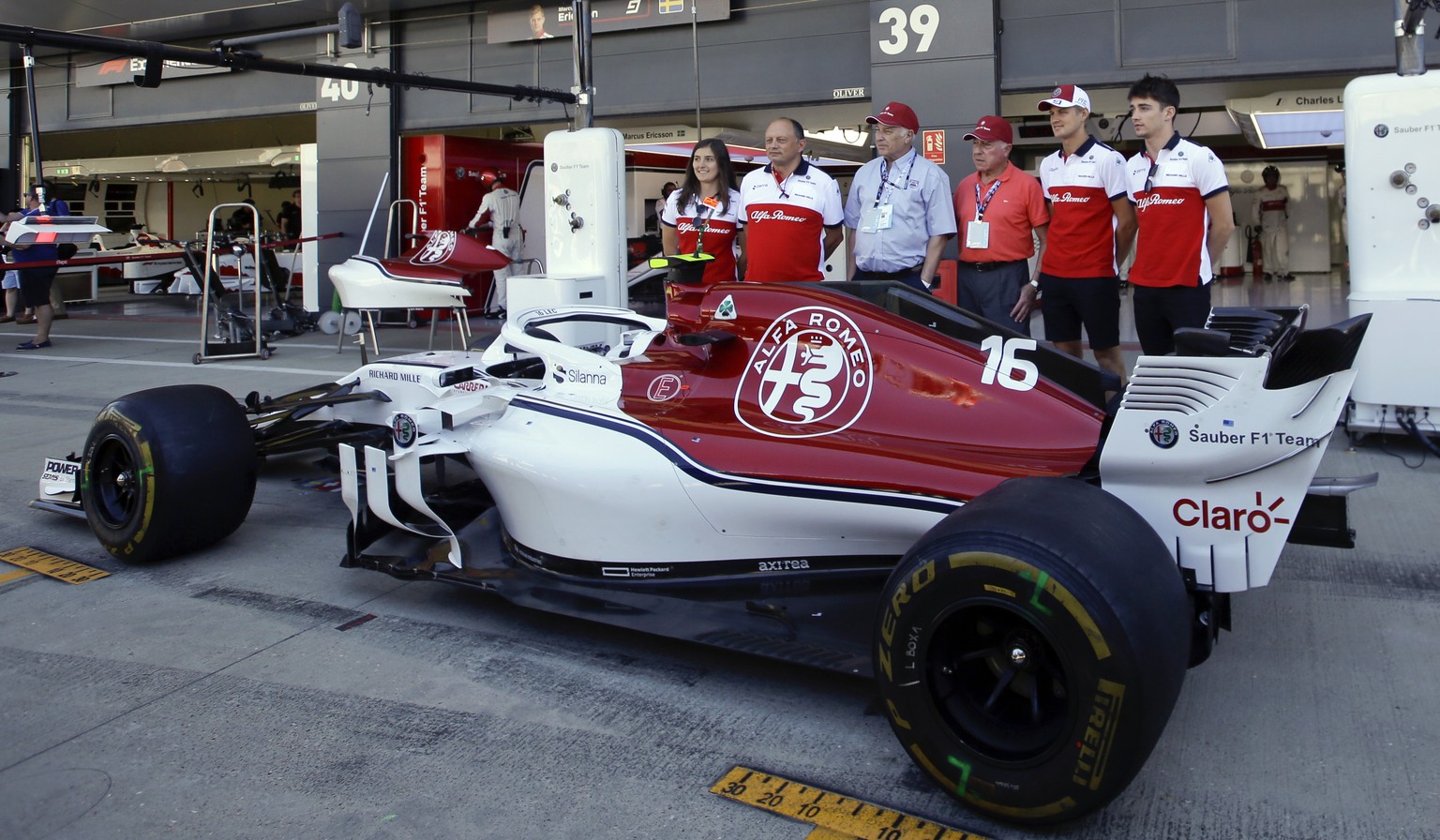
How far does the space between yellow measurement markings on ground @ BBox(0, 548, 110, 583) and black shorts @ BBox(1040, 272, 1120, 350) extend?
4.66 meters

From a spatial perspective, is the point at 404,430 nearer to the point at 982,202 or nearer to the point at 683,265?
the point at 683,265

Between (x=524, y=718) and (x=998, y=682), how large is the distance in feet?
4.71

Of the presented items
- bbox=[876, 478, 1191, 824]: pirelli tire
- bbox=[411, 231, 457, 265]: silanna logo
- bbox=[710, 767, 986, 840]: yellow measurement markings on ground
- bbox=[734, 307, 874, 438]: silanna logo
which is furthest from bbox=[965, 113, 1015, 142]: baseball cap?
bbox=[411, 231, 457, 265]: silanna logo

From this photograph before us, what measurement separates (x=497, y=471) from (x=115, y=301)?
20385 mm

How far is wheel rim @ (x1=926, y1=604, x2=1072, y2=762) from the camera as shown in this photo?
8.85ft

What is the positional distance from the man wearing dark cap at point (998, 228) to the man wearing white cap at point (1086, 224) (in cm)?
11

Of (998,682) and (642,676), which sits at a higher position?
(998,682)

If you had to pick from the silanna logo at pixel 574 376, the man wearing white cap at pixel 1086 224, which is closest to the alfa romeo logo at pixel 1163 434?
the silanna logo at pixel 574 376

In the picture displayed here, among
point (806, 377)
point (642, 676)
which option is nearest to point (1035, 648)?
point (806, 377)

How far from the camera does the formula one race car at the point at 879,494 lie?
8.68 ft

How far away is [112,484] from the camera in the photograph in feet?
16.6

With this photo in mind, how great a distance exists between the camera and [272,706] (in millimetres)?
3539

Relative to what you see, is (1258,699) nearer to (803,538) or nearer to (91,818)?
(803,538)

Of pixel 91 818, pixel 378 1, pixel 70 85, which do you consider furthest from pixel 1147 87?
pixel 70 85
